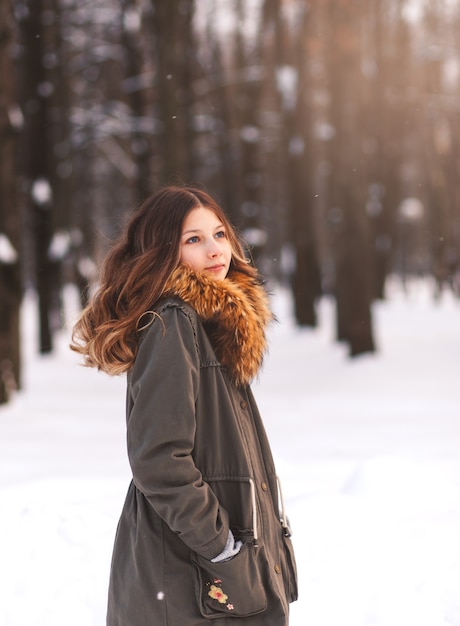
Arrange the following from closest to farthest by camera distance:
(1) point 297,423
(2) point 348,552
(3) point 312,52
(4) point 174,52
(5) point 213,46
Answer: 1. (2) point 348,552
2. (1) point 297,423
3. (4) point 174,52
4. (3) point 312,52
5. (5) point 213,46

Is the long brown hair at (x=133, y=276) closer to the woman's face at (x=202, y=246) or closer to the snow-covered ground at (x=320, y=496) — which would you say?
the woman's face at (x=202, y=246)

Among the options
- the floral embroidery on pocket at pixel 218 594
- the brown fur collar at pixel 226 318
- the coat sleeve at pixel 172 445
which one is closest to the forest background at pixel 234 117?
the brown fur collar at pixel 226 318

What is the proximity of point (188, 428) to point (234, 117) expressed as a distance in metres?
18.8

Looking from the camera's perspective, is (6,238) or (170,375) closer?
(170,375)

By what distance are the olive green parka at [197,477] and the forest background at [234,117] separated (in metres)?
4.74

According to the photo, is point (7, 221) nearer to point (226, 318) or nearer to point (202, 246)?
point (202, 246)

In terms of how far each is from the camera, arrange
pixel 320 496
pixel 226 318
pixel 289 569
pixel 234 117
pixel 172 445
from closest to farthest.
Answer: pixel 172 445
pixel 226 318
pixel 289 569
pixel 320 496
pixel 234 117

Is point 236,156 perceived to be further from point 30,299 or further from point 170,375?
point 30,299

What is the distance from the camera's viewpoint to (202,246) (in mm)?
2162

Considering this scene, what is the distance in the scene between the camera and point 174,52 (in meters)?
11.3

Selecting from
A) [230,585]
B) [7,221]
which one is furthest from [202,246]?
[7,221]

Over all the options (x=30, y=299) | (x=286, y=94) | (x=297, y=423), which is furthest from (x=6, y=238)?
(x=30, y=299)

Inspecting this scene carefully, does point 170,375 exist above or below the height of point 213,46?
below

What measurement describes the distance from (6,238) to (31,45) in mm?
6368
